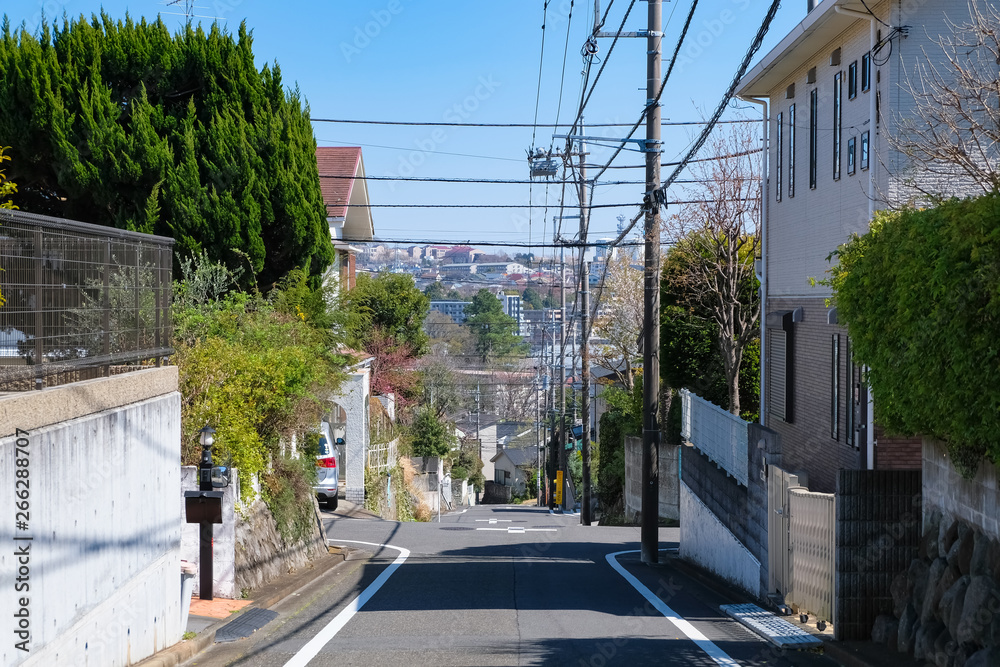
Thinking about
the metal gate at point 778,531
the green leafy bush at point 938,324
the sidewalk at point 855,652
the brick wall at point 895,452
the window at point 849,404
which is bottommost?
the sidewalk at point 855,652

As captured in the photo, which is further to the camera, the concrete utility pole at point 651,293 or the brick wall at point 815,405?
the concrete utility pole at point 651,293

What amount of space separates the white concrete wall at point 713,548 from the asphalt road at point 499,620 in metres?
0.46

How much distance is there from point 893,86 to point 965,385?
6.92 m

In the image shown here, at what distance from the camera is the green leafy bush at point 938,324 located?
266 inches

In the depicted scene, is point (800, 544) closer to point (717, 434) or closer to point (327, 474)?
point (717, 434)

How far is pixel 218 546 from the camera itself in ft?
39.2

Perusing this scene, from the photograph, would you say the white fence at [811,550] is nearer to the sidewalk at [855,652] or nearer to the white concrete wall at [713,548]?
the sidewalk at [855,652]

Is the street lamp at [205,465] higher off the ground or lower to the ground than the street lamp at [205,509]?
higher

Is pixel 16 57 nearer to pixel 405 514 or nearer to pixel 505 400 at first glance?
pixel 405 514

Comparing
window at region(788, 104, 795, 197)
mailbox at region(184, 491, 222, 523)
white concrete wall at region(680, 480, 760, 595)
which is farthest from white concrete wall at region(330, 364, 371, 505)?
mailbox at region(184, 491, 222, 523)

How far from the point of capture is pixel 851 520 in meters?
9.20

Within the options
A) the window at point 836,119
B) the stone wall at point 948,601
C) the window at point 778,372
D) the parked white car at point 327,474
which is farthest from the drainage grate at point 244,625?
the parked white car at point 327,474

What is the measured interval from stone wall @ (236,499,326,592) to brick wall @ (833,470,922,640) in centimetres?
751

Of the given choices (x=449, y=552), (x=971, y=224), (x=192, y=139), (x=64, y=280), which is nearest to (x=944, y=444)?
(x=971, y=224)
